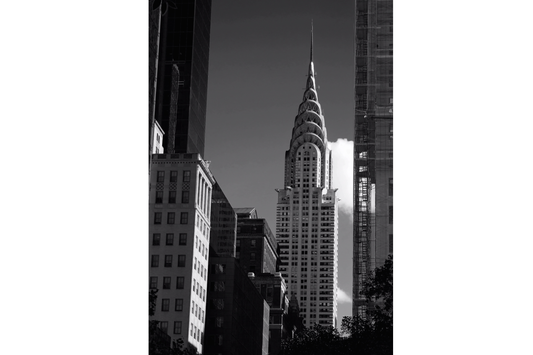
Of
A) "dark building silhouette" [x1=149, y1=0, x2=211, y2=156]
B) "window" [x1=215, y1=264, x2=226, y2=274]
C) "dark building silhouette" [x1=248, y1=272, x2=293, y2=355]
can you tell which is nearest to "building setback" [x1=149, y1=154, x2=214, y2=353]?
"window" [x1=215, y1=264, x2=226, y2=274]

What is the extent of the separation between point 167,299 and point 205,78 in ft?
16.3

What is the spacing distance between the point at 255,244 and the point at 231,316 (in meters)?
1.67

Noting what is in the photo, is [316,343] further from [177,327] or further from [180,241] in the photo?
[180,241]

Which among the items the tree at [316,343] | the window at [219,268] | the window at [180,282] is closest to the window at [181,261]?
the window at [180,282]

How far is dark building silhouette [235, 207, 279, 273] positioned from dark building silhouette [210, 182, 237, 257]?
0.16m

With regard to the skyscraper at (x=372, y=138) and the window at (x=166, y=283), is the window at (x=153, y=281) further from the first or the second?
the skyscraper at (x=372, y=138)

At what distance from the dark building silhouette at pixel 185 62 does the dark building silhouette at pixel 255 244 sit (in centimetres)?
166

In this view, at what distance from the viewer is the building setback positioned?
1492 cm

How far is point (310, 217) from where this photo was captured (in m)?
16.4

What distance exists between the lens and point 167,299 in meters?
14.9

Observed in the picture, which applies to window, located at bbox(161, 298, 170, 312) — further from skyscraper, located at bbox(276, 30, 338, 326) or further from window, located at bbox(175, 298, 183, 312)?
skyscraper, located at bbox(276, 30, 338, 326)
